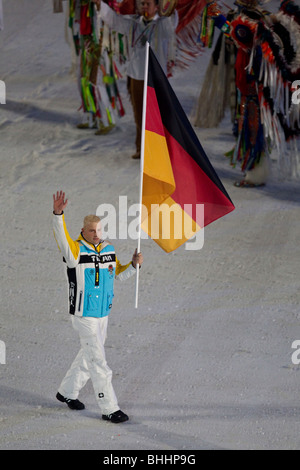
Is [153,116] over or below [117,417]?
over

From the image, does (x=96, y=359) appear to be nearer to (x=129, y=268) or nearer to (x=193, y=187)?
(x=129, y=268)

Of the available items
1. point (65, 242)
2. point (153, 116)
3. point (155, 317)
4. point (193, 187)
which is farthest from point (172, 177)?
point (155, 317)

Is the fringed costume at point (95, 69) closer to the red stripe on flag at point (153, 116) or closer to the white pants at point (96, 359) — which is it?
the red stripe on flag at point (153, 116)

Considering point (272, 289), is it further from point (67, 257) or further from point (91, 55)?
point (91, 55)

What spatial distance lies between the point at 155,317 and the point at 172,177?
4.34ft

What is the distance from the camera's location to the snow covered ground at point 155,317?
4.83 metres

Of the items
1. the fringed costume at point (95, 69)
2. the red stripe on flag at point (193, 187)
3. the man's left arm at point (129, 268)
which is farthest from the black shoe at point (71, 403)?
the fringed costume at point (95, 69)

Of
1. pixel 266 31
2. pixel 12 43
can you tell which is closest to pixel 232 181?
pixel 266 31

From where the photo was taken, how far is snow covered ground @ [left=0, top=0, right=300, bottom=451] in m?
4.83

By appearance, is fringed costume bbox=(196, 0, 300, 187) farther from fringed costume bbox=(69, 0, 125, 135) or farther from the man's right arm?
the man's right arm

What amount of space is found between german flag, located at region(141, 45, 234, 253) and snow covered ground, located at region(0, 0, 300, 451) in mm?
862

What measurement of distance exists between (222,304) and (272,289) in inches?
18.3

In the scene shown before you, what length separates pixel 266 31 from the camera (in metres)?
7.95

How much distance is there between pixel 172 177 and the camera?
5148mm
